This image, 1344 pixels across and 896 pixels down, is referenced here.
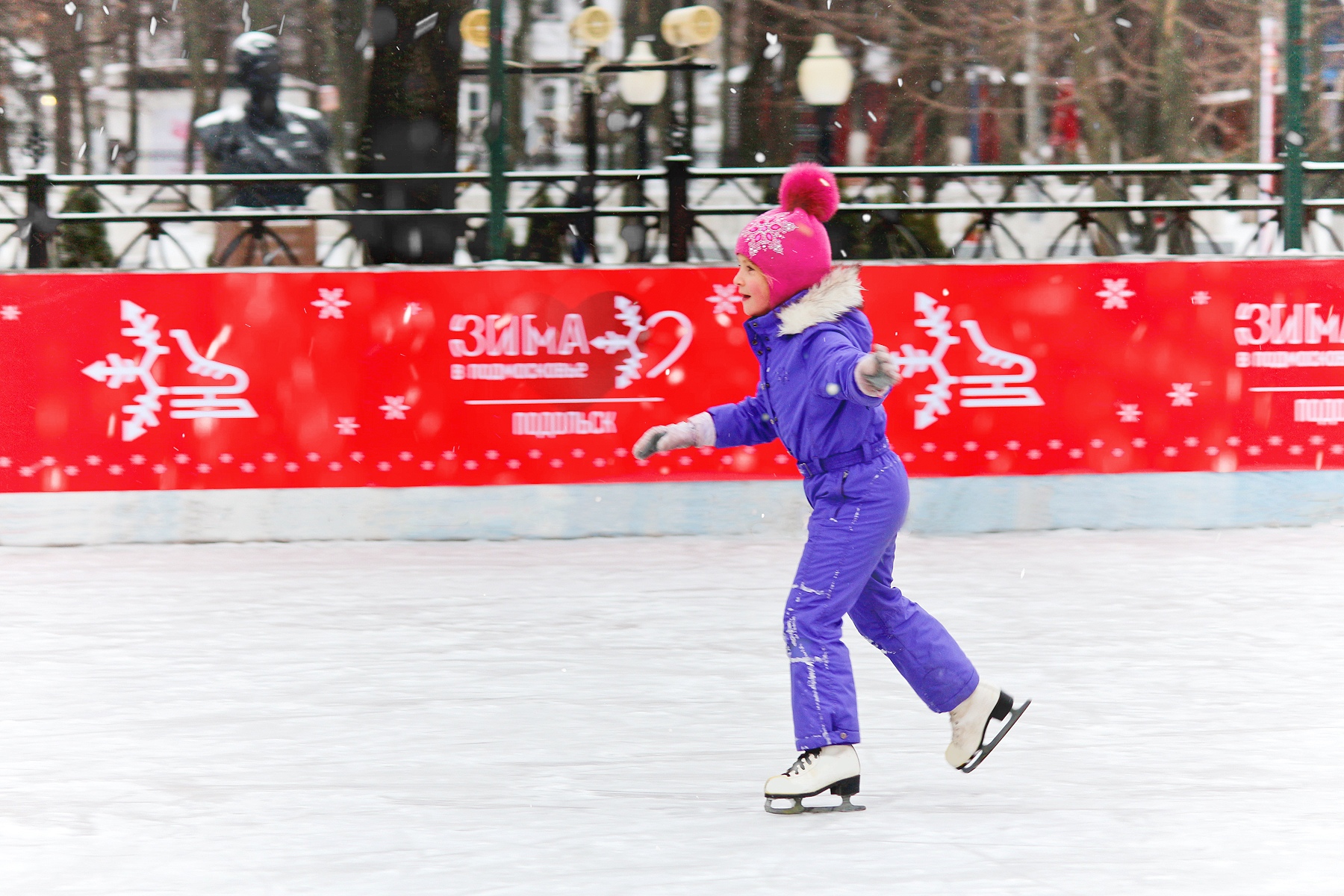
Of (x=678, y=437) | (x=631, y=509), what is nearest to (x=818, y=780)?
(x=678, y=437)

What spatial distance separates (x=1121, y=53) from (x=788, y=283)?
6.49m

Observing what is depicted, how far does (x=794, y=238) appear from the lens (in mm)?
5012

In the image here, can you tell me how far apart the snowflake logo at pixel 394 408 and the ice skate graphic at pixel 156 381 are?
67 centimetres

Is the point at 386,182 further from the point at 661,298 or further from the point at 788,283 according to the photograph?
the point at 788,283

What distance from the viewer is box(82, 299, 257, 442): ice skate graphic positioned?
9531 mm

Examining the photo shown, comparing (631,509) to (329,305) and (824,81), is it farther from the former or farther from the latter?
(824,81)

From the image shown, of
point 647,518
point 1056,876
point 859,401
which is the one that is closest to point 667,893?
point 1056,876

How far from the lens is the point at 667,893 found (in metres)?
4.07

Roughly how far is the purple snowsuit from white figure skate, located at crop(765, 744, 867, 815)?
0.12ft

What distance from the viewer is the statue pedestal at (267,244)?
388 inches

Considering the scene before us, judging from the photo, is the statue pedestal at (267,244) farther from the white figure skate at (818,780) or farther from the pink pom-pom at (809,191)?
the white figure skate at (818,780)

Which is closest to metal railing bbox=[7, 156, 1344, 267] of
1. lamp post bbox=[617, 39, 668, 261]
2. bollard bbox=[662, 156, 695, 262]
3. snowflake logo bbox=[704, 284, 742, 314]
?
bollard bbox=[662, 156, 695, 262]

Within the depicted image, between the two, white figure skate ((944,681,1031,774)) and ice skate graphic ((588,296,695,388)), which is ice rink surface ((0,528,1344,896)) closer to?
white figure skate ((944,681,1031,774))

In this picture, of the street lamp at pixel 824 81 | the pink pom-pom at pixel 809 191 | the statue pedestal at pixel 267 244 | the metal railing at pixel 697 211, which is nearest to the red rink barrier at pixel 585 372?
the statue pedestal at pixel 267 244
